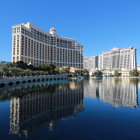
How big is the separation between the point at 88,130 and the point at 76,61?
184 m

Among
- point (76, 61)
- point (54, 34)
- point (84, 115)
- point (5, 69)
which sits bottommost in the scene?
point (84, 115)

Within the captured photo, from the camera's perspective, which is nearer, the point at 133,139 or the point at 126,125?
the point at 133,139

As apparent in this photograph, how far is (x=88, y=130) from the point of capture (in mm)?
13438

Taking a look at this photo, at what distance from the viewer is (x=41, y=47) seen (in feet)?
516

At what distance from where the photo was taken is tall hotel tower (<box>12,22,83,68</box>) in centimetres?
13250

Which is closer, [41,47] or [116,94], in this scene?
[116,94]

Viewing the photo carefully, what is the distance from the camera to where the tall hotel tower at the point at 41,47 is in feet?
435

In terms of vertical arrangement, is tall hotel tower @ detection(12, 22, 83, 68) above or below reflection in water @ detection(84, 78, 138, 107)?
above

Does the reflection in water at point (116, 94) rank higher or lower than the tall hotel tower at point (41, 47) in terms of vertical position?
lower

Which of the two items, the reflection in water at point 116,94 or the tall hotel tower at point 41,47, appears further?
the tall hotel tower at point 41,47

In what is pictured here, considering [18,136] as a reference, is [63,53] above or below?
above

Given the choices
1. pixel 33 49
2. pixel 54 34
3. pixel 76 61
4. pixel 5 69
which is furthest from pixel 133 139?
pixel 76 61

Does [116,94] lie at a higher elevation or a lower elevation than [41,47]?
lower

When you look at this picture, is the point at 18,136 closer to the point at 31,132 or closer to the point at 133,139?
the point at 31,132
